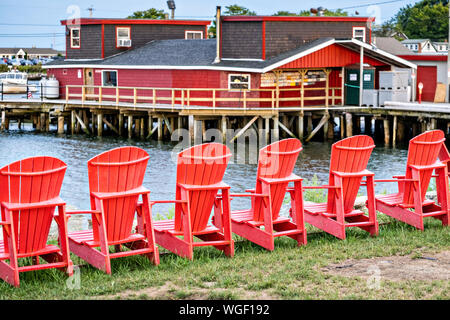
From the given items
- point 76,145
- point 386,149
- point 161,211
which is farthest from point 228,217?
point 76,145

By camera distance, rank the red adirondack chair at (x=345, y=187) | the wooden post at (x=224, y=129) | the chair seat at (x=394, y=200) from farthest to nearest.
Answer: the wooden post at (x=224, y=129) < the chair seat at (x=394, y=200) < the red adirondack chair at (x=345, y=187)

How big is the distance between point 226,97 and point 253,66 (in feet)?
6.14

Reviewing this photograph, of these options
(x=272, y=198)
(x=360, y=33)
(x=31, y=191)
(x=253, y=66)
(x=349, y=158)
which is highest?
(x=360, y=33)

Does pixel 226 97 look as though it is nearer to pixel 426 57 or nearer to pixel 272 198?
pixel 426 57

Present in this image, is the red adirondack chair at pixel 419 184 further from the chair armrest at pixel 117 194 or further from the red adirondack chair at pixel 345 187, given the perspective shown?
the chair armrest at pixel 117 194

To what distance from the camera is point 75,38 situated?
4266 cm

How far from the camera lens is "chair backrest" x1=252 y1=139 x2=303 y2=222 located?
26.5 feet

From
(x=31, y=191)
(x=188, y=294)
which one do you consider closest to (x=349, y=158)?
(x=188, y=294)

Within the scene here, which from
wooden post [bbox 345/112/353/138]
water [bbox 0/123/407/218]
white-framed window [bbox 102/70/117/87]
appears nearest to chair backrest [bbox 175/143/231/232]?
water [bbox 0/123/407/218]

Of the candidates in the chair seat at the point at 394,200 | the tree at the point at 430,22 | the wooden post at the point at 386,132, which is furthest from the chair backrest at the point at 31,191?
the tree at the point at 430,22

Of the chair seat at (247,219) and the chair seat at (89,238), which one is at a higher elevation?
the chair seat at (247,219)

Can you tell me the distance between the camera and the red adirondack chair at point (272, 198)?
8.05 metres

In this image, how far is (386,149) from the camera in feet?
106

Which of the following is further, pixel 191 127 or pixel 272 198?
pixel 191 127
